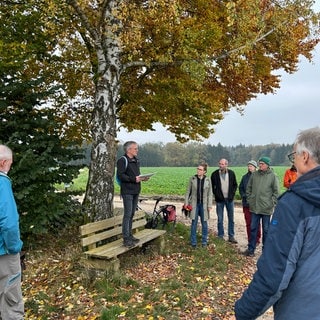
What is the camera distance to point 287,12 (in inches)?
411

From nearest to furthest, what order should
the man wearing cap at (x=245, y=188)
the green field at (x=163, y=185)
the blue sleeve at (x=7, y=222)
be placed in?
the blue sleeve at (x=7, y=222) < the man wearing cap at (x=245, y=188) < the green field at (x=163, y=185)

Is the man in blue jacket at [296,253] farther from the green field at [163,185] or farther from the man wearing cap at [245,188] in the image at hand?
the green field at [163,185]

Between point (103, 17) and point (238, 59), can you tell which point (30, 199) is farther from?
point (238, 59)

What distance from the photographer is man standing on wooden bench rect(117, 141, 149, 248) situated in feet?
23.0

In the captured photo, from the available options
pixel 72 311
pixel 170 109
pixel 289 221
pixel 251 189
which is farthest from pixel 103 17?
pixel 289 221

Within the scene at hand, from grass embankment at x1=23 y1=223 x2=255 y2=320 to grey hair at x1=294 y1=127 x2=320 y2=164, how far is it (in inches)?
144

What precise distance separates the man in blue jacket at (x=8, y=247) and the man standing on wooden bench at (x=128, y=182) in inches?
116

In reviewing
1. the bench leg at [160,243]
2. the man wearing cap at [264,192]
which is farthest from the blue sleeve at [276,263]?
the man wearing cap at [264,192]

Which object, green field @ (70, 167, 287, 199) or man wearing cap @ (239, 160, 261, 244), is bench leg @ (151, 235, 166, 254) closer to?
man wearing cap @ (239, 160, 261, 244)

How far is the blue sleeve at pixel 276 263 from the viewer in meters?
2.15

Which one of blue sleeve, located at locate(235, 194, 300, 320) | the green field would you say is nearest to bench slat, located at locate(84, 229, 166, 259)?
the green field

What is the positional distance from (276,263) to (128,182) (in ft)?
16.6

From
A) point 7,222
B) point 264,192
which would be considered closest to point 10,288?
point 7,222

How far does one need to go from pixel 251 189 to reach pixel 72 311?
5075 millimetres
